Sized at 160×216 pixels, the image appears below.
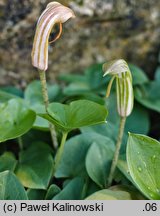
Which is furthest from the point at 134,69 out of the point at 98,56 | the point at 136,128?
the point at 136,128

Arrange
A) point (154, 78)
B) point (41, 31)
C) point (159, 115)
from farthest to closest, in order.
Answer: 1. point (154, 78)
2. point (159, 115)
3. point (41, 31)

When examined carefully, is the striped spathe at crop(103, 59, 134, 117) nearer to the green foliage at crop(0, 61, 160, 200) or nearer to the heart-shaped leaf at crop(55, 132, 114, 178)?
the green foliage at crop(0, 61, 160, 200)

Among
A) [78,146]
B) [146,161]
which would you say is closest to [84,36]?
[78,146]

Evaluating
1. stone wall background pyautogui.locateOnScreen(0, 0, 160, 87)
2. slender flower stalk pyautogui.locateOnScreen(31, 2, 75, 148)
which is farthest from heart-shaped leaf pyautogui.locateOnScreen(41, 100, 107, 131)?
stone wall background pyautogui.locateOnScreen(0, 0, 160, 87)

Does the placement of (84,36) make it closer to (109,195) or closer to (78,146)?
(78,146)

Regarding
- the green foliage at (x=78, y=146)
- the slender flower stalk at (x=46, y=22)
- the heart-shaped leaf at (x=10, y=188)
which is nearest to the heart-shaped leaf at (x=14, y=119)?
the green foliage at (x=78, y=146)

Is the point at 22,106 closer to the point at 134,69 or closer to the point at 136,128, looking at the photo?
the point at 136,128
